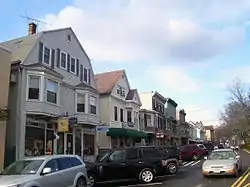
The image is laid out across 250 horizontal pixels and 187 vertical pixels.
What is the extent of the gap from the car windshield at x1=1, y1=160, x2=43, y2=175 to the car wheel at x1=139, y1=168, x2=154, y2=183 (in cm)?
618

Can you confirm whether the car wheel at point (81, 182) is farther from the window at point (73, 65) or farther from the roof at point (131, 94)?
the roof at point (131, 94)

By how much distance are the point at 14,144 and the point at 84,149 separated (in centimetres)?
894

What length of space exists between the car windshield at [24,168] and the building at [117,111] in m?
18.1

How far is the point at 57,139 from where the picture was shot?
24328mm

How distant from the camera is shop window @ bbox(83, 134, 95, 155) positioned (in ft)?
96.1

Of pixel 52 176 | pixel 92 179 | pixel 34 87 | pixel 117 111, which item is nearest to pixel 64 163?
pixel 52 176

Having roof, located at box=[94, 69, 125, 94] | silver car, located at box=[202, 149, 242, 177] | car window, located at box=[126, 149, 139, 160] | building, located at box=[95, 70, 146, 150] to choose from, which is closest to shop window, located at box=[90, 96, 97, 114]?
building, located at box=[95, 70, 146, 150]

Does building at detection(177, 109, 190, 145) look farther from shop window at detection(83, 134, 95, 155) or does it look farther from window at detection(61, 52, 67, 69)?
window at detection(61, 52, 67, 69)

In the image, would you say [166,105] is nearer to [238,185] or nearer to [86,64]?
[86,64]

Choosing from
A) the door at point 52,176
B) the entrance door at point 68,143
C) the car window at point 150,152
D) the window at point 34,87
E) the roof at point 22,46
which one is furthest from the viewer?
the entrance door at point 68,143

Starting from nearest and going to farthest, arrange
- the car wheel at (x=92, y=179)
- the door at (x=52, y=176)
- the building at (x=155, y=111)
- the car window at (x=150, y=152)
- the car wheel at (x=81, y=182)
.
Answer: the door at (x=52, y=176) < the car wheel at (x=81, y=182) < the car wheel at (x=92, y=179) < the car window at (x=150, y=152) < the building at (x=155, y=111)

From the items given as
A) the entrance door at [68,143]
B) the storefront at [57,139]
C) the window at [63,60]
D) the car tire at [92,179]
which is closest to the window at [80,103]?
the storefront at [57,139]

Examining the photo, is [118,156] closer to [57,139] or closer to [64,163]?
[64,163]

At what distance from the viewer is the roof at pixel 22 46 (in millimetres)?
22688
